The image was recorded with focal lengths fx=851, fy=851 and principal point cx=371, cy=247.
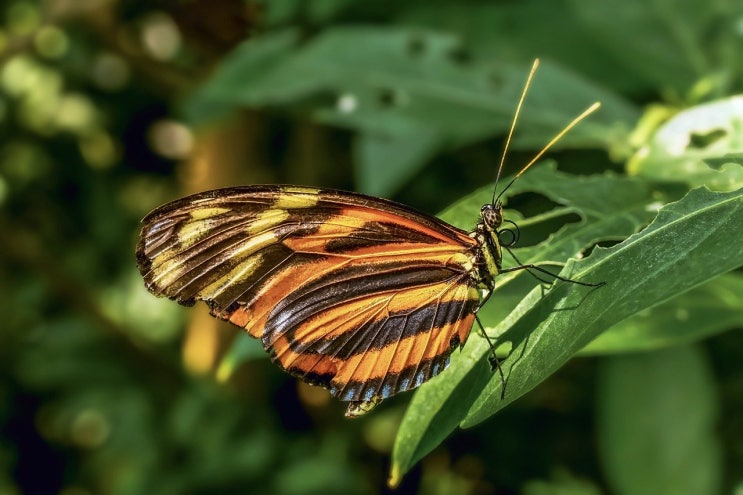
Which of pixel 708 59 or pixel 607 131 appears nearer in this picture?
pixel 607 131

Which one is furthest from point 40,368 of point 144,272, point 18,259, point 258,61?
A: point 144,272

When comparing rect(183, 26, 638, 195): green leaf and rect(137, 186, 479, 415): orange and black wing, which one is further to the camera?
rect(183, 26, 638, 195): green leaf

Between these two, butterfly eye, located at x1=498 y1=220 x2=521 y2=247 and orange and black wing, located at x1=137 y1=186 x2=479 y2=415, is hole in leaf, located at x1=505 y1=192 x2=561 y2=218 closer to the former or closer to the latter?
butterfly eye, located at x1=498 y1=220 x2=521 y2=247

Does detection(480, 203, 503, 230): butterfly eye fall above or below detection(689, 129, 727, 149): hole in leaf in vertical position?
below

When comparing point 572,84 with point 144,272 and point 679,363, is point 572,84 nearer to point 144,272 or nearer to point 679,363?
point 679,363

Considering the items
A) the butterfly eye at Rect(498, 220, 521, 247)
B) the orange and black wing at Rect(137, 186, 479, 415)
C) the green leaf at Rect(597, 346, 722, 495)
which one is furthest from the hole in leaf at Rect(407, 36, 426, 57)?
the green leaf at Rect(597, 346, 722, 495)

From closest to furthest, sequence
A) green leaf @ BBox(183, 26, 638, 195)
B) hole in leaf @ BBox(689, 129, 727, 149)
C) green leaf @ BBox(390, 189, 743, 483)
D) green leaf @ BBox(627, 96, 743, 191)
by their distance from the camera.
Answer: green leaf @ BBox(390, 189, 743, 483)
green leaf @ BBox(627, 96, 743, 191)
hole in leaf @ BBox(689, 129, 727, 149)
green leaf @ BBox(183, 26, 638, 195)

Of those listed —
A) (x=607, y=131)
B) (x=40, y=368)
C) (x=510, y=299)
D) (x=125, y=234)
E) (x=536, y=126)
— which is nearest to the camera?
(x=510, y=299)

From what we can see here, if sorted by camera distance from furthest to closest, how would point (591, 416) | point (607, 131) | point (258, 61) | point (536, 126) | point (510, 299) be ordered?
point (591, 416) → point (258, 61) → point (536, 126) → point (607, 131) → point (510, 299)
